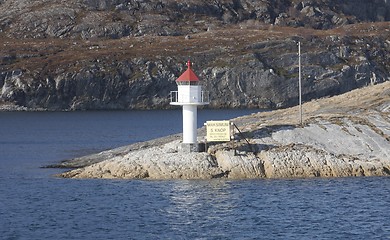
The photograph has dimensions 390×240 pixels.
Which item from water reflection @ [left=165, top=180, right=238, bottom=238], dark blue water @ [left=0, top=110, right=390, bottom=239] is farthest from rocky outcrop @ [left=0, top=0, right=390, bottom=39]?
water reflection @ [left=165, top=180, right=238, bottom=238]

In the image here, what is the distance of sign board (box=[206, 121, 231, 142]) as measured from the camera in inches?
2090

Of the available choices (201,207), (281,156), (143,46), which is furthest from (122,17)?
(201,207)

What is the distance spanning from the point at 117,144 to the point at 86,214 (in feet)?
135

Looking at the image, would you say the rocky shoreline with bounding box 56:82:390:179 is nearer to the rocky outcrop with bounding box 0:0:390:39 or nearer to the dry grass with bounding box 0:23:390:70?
the dry grass with bounding box 0:23:390:70

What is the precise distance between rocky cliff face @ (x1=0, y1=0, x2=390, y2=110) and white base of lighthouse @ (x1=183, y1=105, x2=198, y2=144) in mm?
100021

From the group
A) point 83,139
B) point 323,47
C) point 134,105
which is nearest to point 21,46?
point 134,105

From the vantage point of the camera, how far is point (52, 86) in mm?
152750

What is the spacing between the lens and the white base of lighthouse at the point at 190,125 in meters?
52.8

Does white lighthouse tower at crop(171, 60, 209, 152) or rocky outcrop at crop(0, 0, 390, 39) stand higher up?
rocky outcrop at crop(0, 0, 390, 39)

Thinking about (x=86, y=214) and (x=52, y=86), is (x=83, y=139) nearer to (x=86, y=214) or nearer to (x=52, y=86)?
(x=86, y=214)

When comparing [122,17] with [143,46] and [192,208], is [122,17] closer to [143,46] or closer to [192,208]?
[143,46]

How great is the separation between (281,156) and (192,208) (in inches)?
374

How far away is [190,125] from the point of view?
5309cm

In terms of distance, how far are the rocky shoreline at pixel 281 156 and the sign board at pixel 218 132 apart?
411mm
